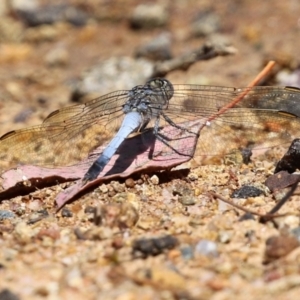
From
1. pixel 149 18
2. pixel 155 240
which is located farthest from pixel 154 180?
pixel 149 18

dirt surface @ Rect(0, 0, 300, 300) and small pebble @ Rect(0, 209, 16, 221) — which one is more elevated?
small pebble @ Rect(0, 209, 16, 221)

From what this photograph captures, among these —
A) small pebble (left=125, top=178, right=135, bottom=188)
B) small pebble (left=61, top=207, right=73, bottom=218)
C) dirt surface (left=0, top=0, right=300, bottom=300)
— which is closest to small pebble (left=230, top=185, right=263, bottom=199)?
dirt surface (left=0, top=0, right=300, bottom=300)

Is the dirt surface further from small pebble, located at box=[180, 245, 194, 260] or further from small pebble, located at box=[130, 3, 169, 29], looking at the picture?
small pebble, located at box=[130, 3, 169, 29]

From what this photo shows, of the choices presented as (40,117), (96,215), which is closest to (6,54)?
(40,117)

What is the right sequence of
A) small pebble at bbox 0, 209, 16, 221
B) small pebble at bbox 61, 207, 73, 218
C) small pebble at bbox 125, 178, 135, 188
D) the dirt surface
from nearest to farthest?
the dirt surface < small pebble at bbox 61, 207, 73, 218 < small pebble at bbox 0, 209, 16, 221 < small pebble at bbox 125, 178, 135, 188

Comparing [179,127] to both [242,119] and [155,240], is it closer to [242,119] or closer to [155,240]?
[242,119]

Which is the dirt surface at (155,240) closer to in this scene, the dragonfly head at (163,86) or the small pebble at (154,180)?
the small pebble at (154,180)

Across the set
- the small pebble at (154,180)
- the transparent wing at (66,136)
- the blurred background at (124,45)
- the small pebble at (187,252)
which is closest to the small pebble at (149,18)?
the blurred background at (124,45)
